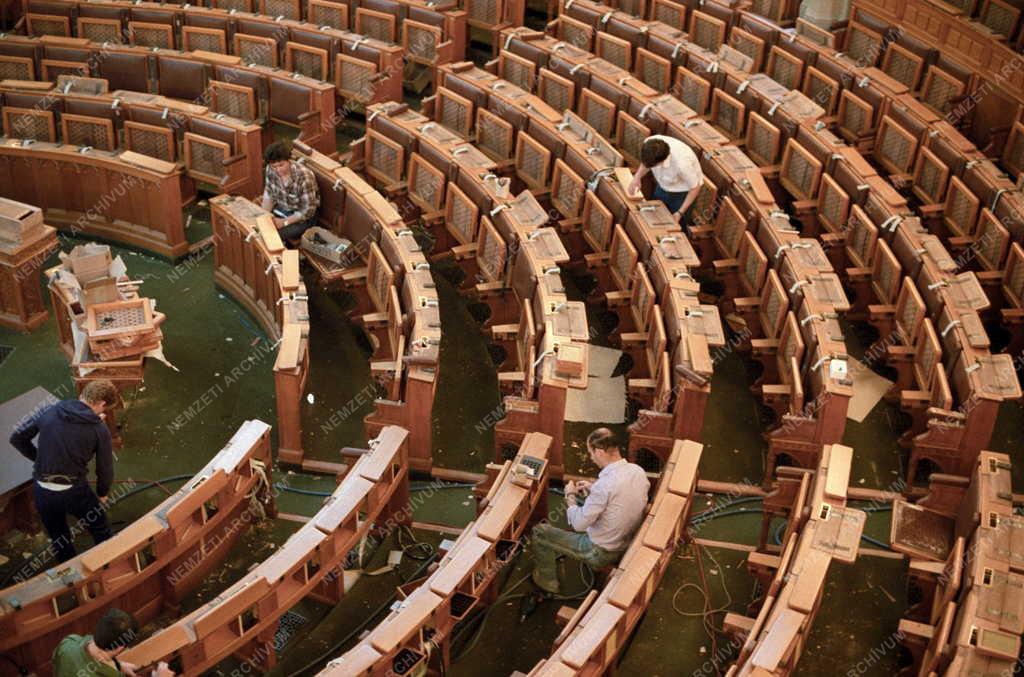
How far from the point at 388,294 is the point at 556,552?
2.15 meters

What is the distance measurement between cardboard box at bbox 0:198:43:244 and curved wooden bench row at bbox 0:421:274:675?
2.64m

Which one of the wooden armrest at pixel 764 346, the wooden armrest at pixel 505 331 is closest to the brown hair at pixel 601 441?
the wooden armrest at pixel 505 331

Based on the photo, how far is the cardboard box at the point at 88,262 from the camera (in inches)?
277

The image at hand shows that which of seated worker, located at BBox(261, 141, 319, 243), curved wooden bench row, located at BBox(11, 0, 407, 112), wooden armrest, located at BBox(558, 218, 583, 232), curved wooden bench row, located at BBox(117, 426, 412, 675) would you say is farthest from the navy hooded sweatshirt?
curved wooden bench row, located at BBox(11, 0, 407, 112)

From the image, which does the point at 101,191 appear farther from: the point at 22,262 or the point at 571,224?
the point at 571,224

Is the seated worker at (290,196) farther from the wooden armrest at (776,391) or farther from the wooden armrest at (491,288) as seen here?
the wooden armrest at (776,391)

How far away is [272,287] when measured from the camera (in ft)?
23.6

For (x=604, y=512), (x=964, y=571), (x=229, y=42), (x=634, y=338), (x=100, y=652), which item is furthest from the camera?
(x=229, y=42)

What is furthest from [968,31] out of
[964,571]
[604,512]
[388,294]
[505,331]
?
[604,512]

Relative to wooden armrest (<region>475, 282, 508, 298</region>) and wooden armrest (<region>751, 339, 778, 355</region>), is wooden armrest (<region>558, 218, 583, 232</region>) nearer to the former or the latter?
wooden armrest (<region>475, 282, 508, 298</region>)

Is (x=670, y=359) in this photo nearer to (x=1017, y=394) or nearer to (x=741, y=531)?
(x=741, y=531)

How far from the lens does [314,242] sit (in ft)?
25.0

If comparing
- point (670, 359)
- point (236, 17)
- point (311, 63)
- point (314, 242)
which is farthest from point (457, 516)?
point (236, 17)

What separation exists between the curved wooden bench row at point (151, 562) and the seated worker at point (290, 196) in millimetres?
2381
